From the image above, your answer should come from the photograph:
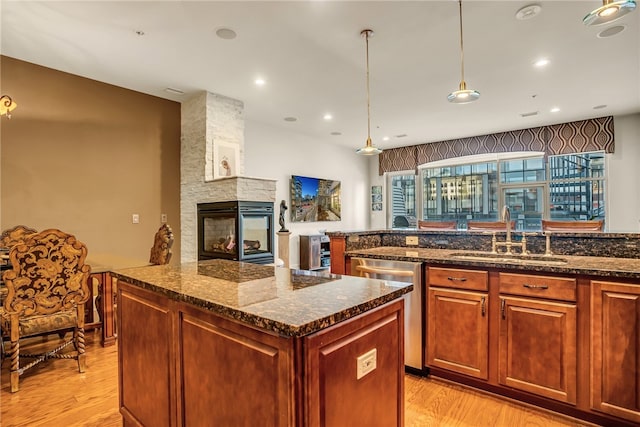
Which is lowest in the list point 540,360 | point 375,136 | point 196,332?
point 540,360

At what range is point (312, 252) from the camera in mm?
6469

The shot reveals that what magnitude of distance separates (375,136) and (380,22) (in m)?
4.25

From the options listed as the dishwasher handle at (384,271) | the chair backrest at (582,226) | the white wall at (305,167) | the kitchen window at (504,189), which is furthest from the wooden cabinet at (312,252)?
the chair backrest at (582,226)

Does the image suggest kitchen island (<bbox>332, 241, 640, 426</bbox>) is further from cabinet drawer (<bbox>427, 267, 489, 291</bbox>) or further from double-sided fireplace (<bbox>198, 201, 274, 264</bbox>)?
double-sided fireplace (<bbox>198, 201, 274, 264</bbox>)

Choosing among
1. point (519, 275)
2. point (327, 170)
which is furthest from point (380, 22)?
point (327, 170)

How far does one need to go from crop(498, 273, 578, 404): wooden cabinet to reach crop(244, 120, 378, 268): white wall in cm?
448

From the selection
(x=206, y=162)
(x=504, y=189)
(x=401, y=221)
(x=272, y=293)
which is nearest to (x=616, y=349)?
(x=272, y=293)

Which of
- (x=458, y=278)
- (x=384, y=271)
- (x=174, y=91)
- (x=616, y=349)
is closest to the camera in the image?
(x=616, y=349)

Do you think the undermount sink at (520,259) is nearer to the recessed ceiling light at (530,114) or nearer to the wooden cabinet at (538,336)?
the wooden cabinet at (538,336)

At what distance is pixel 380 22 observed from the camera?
2918 mm

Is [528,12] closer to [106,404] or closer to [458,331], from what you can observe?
[458,331]

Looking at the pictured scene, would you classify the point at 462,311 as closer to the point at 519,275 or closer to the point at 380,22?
the point at 519,275

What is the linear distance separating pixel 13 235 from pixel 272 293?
350 cm

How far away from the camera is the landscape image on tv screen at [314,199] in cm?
657
